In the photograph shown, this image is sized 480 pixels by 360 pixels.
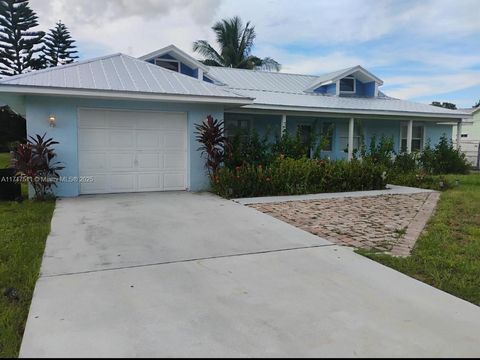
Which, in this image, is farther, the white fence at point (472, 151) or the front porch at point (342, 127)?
the white fence at point (472, 151)

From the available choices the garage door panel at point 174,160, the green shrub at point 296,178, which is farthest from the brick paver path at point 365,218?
the garage door panel at point 174,160

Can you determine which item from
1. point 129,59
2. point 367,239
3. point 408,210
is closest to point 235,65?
point 129,59

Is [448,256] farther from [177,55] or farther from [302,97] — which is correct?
[177,55]

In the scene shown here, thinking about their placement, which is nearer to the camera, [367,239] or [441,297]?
[441,297]

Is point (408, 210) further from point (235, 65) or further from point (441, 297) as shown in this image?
point (235, 65)

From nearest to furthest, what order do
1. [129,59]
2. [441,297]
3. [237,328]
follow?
[237,328] < [441,297] < [129,59]

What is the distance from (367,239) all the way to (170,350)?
4061mm

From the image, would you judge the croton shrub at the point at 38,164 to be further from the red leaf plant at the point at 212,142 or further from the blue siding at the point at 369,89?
the blue siding at the point at 369,89

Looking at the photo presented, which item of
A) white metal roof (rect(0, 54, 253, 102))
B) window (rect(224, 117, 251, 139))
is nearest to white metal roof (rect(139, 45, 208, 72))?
window (rect(224, 117, 251, 139))

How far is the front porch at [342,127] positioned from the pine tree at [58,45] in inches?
786

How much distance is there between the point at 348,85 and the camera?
19500 mm

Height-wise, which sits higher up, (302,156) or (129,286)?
(302,156)

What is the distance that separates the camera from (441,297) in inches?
155

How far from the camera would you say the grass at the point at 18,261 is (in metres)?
3.29
